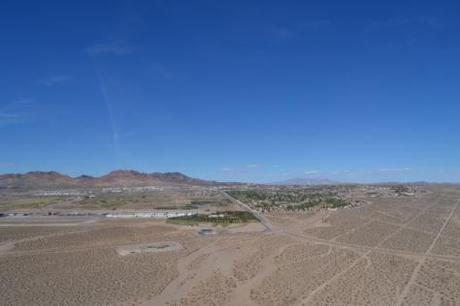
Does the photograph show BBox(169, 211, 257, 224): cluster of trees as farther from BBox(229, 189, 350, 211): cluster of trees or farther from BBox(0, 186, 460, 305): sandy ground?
BBox(229, 189, 350, 211): cluster of trees

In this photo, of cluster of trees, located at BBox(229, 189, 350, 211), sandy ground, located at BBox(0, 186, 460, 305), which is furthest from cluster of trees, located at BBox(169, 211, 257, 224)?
cluster of trees, located at BBox(229, 189, 350, 211)

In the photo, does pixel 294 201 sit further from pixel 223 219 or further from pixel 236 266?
pixel 236 266

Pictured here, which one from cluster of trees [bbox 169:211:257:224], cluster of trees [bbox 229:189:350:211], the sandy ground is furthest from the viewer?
cluster of trees [bbox 229:189:350:211]

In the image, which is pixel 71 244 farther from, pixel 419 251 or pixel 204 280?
pixel 419 251

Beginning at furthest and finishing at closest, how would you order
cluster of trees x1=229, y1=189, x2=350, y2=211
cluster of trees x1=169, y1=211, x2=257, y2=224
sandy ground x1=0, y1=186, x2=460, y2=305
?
1. cluster of trees x1=229, y1=189, x2=350, y2=211
2. cluster of trees x1=169, y1=211, x2=257, y2=224
3. sandy ground x1=0, y1=186, x2=460, y2=305

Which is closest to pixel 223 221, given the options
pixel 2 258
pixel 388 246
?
pixel 388 246

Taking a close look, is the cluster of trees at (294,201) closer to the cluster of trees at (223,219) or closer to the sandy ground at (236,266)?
the cluster of trees at (223,219)

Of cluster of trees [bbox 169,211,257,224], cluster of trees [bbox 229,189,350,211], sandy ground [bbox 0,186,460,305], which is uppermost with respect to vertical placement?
cluster of trees [bbox 229,189,350,211]

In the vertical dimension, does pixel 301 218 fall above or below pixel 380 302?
above

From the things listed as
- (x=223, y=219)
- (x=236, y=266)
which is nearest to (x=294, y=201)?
(x=223, y=219)
